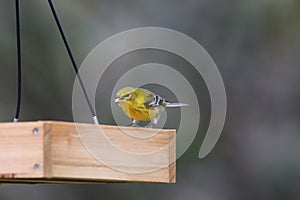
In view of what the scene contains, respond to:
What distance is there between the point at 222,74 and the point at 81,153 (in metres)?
5.32

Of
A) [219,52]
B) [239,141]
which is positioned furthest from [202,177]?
[219,52]

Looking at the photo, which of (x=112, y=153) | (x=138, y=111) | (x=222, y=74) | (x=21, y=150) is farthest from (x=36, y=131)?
(x=222, y=74)

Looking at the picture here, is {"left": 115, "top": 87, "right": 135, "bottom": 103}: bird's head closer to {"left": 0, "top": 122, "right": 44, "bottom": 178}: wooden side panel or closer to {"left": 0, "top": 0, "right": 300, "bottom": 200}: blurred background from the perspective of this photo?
{"left": 0, "top": 122, "right": 44, "bottom": 178}: wooden side panel

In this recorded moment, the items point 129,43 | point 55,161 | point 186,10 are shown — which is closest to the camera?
point 55,161

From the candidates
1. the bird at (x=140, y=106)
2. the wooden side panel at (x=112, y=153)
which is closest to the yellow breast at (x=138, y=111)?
the bird at (x=140, y=106)

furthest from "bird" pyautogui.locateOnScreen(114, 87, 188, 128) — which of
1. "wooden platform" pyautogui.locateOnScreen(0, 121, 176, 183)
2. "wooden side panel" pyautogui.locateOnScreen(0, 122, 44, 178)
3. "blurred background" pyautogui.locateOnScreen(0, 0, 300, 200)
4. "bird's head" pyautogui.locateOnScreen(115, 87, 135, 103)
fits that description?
"blurred background" pyautogui.locateOnScreen(0, 0, 300, 200)

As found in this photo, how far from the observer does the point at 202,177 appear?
8633 mm

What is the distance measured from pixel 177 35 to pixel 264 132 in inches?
49.0

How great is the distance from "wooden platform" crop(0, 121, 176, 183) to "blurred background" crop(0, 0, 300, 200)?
436 cm

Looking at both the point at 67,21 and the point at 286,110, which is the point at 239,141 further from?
the point at 67,21

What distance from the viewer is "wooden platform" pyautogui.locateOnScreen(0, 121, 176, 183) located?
3.13 meters

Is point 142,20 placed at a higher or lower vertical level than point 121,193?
higher

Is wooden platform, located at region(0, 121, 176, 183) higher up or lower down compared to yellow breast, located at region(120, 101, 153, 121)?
lower down

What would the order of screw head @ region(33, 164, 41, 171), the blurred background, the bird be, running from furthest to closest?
the blurred background < the bird < screw head @ region(33, 164, 41, 171)
